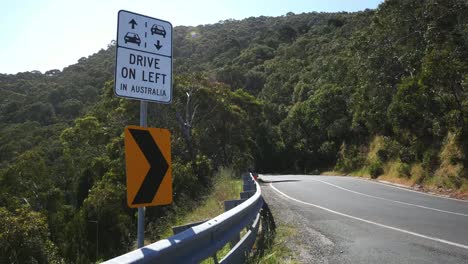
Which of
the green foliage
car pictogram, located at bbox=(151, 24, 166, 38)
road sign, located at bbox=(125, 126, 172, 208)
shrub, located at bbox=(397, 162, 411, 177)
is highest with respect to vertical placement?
car pictogram, located at bbox=(151, 24, 166, 38)

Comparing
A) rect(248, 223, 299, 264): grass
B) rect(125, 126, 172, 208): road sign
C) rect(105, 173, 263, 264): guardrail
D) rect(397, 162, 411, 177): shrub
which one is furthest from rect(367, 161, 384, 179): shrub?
rect(125, 126, 172, 208): road sign

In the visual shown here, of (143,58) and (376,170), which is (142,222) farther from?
(376,170)

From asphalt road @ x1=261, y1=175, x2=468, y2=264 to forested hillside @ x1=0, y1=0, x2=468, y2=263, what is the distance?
179 inches

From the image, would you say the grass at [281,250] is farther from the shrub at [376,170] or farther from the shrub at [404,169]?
the shrub at [376,170]

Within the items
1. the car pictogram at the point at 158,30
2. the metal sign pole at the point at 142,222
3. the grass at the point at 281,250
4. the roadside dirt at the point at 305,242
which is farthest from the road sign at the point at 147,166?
the roadside dirt at the point at 305,242

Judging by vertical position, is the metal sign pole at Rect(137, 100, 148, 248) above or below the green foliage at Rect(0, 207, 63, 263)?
above

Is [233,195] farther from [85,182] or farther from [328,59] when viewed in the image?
[328,59]

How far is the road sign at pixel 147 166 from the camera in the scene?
4762 millimetres

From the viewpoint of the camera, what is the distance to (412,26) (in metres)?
30.3

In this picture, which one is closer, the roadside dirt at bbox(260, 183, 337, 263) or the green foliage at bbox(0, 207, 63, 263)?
the roadside dirt at bbox(260, 183, 337, 263)

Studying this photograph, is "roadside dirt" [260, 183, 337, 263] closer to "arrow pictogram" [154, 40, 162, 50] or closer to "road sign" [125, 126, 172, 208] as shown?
"road sign" [125, 126, 172, 208]

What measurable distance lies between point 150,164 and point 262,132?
171 feet

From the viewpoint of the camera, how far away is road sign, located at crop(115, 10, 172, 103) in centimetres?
500

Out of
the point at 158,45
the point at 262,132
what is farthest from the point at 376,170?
the point at 158,45
